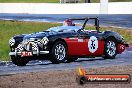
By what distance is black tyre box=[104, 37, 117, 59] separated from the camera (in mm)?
13804

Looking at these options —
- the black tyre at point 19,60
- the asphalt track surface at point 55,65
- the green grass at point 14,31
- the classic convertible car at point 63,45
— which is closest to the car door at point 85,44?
the classic convertible car at point 63,45

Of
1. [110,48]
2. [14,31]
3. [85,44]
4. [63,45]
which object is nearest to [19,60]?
[63,45]

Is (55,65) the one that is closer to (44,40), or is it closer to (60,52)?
(60,52)

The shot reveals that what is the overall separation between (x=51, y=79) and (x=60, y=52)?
2975mm

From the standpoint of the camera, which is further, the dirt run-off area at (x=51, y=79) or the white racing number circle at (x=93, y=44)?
the white racing number circle at (x=93, y=44)

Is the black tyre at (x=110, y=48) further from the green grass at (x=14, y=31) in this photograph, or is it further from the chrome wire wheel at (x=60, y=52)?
the green grass at (x=14, y=31)

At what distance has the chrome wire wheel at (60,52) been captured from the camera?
12258mm

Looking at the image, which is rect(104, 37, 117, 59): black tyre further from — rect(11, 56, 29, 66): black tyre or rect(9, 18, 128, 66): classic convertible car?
rect(11, 56, 29, 66): black tyre

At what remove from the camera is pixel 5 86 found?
8445 millimetres

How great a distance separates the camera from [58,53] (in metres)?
12.3

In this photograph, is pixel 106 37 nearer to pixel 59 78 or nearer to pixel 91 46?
pixel 91 46

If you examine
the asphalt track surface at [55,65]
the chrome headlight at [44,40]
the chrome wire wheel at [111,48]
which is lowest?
the asphalt track surface at [55,65]

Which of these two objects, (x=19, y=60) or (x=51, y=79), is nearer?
(x=51, y=79)

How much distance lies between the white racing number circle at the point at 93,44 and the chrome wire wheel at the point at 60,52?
3.68ft
